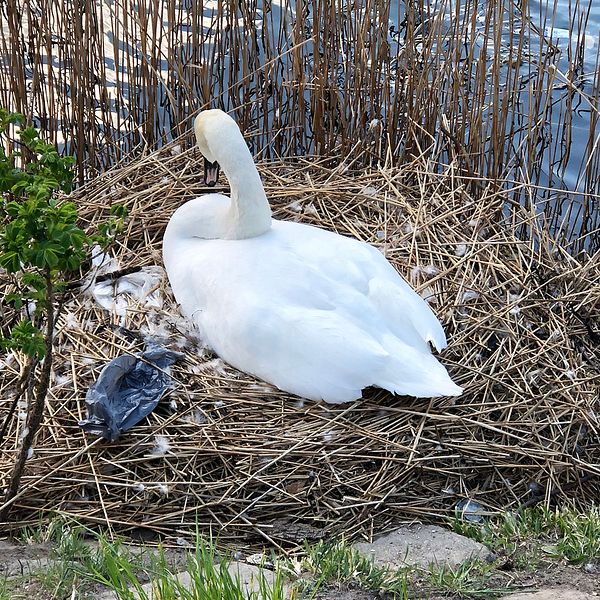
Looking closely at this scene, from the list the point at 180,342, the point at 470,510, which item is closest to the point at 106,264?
the point at 180,342

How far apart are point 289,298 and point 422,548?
1.08m

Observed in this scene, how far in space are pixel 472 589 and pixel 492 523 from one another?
690mm

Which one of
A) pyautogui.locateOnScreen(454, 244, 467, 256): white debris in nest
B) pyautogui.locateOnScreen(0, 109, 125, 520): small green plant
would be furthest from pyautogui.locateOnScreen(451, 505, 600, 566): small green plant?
pyautogui.locateOnScreen(0, 109, 125, 520): small green plant

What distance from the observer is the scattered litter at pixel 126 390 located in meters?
3.61

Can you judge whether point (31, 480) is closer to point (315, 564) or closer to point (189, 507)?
point (189, 507)

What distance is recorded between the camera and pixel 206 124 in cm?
407

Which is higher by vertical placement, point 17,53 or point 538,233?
point 17,53

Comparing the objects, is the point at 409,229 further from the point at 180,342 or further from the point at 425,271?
the point at 180,342

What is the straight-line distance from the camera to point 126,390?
12.4ft

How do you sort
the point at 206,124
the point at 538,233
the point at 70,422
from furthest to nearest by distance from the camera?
the point at 538,233
the point at 206,124
the point at 70,422

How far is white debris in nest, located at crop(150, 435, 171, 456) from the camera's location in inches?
141

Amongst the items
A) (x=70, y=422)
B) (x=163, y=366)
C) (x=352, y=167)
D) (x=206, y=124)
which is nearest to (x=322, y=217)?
(x=352, y=167)

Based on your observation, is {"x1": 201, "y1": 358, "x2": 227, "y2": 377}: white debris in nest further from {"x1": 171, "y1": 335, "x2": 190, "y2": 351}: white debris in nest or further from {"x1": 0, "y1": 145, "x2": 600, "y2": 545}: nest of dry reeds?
{"x1": 171, "y1": 335, "x2": 190, "y2": 351}: white debris in nest

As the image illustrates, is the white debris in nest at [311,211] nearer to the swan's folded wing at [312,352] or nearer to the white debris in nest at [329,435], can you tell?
the swan's folded wing at [312,352]
